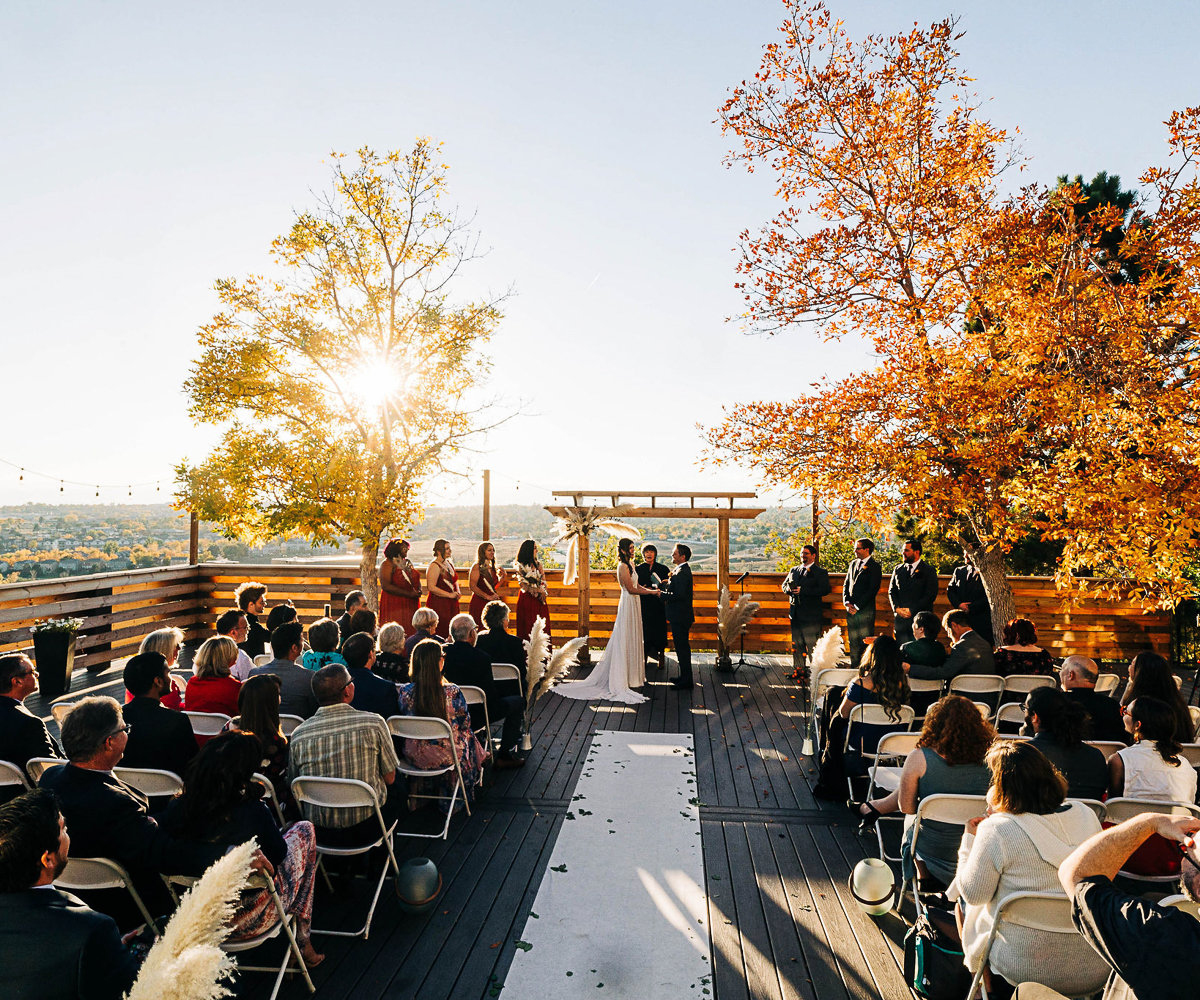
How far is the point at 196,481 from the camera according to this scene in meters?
10.2

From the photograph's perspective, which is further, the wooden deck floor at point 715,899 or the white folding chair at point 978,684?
the white folding chair at point 978,684

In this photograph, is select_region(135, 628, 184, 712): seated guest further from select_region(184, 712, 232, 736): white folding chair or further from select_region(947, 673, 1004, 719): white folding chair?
select_region(947, 673, 1004, 719): white folding chair

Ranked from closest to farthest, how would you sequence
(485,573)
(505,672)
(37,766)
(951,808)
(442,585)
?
(951,808) → (37,766) → (505,672) → (442,585) → (485,573)

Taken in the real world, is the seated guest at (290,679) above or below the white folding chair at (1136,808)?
above

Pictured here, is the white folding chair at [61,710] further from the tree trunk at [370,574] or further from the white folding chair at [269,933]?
the tree trunk at [370,574]

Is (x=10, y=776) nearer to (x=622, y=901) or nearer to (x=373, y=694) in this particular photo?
(x=373, y=694)

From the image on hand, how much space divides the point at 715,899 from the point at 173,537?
11497mm

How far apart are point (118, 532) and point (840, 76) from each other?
513 inches

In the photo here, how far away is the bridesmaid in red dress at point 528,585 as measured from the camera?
8.80m

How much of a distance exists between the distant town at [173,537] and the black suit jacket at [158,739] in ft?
18.5

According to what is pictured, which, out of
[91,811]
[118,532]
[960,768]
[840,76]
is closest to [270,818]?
[91,811]

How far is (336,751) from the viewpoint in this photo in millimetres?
3770

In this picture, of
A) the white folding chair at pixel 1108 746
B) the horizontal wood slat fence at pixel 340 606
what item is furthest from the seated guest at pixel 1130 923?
the horizontal wood slat fence at pixel 340 606

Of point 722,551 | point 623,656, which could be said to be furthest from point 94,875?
point 722,551
